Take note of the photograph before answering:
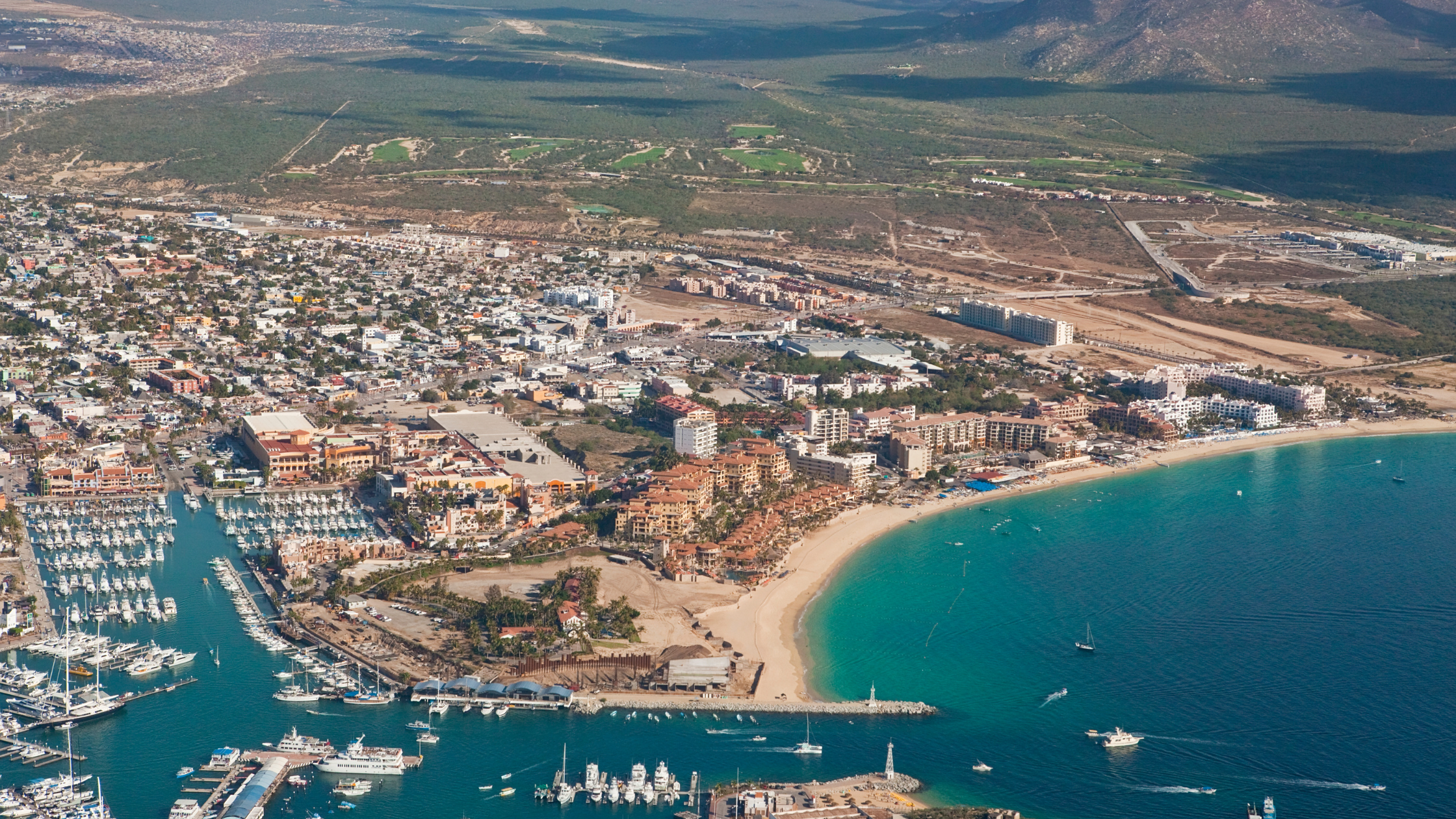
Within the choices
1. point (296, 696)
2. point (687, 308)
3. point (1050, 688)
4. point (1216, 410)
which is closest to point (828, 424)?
point (1216, 410)

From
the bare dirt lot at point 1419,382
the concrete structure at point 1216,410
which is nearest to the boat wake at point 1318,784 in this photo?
the concrete structure at point 1216,410

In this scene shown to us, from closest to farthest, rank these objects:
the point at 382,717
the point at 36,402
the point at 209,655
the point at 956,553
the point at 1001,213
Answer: the point at 382,717
the point at 209,655
the point at 956,553
the point at 36,402
the point at 1001,213

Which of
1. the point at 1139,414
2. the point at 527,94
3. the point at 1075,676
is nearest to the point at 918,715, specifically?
the point at 1075,676

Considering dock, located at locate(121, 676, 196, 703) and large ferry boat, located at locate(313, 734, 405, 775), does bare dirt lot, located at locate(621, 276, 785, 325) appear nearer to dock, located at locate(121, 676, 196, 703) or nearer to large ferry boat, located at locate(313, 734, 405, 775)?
dock, located at locate(121, 676, 196, 703)

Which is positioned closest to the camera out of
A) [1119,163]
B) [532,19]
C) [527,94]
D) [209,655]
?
[209,655]

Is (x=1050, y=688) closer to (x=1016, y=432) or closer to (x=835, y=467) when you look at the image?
(x=835, y=467)

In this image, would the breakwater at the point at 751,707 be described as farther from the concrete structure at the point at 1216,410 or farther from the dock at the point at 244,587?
the concrete structure at the point at 1216,410

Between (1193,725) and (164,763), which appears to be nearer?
(164,763)

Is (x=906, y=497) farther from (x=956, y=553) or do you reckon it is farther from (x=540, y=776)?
(x=540, y=776)
